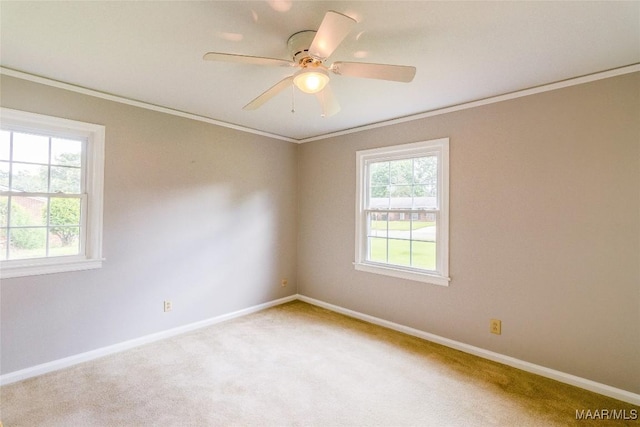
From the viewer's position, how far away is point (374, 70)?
1732 mm

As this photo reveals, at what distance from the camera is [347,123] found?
367 centimetres

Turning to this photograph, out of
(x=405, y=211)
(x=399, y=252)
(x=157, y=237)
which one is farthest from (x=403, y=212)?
(x=157, y=237)

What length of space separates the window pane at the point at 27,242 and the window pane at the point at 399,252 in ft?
11.0

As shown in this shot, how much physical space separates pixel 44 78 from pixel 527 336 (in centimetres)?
460

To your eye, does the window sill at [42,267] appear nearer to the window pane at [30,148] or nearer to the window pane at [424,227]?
the window pane at [30,148]

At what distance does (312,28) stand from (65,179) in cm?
254

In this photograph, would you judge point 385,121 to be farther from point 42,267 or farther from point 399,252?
point 42,267

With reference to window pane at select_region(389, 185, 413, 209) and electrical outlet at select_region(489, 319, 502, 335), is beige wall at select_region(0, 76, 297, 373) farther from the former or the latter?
electrical outlet at select_region(489, 319, 502, 335)

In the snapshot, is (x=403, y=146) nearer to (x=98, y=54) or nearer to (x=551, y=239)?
(x=551, y=239)

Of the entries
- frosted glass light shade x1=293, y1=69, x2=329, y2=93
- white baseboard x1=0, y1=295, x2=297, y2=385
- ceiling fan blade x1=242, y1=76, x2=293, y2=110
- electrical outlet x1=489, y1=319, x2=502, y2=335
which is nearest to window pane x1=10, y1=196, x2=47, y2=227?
white baseboard x1=0, y1=295, x2=297, y2=385

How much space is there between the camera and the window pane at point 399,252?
344 centimetres

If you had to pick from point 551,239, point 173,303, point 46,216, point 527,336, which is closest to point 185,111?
point 46,216

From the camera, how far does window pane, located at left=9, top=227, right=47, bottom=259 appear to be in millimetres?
2439

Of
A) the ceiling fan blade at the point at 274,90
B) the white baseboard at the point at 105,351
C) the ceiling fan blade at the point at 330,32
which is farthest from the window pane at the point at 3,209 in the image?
the ceiling fan blade at the point at 330,32
